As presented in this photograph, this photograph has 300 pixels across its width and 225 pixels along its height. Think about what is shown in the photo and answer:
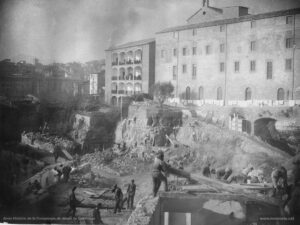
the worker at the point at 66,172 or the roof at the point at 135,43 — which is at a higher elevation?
the roof at the point at 135,43

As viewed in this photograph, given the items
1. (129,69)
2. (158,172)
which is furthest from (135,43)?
(158,172)

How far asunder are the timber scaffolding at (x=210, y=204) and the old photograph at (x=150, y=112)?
0.8 inches

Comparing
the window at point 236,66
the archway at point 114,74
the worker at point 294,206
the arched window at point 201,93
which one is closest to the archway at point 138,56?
the archway at point 114,74

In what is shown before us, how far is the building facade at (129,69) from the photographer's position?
23.8 ft

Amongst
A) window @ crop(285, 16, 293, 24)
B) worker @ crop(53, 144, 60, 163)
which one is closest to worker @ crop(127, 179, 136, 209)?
worker @ crop(53, 144, 60, 163)

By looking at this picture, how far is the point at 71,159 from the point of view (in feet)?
23.9

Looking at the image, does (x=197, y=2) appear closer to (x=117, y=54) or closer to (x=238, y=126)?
(x=117, y=54)

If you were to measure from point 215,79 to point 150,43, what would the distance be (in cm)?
151

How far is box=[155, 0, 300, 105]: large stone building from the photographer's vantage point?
6.29 m

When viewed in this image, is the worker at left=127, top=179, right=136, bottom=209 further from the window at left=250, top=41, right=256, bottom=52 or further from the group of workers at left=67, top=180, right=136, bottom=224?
the window at left=250, top=41, right=256, bottom=52

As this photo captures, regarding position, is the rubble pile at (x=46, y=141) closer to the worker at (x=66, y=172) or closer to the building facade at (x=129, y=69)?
the worker at (x=66, y=172)

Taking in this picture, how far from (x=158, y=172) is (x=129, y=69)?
2.26 meters

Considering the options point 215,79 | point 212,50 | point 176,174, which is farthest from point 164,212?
point 212,50

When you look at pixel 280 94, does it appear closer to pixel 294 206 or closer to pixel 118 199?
pixel 294 206
